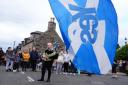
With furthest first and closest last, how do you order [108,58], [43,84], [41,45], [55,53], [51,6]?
[41,45]
[55,53]
[43,84]
[108,58]
[51,6]

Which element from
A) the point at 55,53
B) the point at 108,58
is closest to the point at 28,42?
the point at 55,53

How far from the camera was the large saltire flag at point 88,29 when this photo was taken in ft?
19.3

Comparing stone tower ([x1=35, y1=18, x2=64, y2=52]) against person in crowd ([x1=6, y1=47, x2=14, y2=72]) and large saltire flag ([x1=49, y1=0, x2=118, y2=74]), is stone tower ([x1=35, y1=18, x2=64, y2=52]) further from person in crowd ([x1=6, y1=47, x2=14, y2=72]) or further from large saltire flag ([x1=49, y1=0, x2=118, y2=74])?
large saltire flag ([x1=49, y1=0, x2=118, y2=74])

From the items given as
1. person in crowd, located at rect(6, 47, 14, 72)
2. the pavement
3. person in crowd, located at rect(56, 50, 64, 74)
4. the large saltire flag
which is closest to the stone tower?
person in crowd, located at rect(56, 50, 64, 74)

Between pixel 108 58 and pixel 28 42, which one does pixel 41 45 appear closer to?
pixel 28 42

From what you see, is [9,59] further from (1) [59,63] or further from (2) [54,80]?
(2) [54,80]

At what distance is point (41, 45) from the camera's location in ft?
354

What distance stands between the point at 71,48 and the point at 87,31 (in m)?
0.31

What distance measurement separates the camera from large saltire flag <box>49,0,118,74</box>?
231 inches

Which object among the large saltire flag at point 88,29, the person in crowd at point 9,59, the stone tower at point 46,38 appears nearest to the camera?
the large saltire flag at point 88,29

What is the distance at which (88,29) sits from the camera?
19.8 feet

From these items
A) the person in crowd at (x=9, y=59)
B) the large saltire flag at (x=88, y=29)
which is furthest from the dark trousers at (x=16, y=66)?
the large saltire flag at (x=88, y=29)

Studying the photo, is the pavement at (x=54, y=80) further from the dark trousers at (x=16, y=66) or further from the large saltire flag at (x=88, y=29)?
the large saltire flag at (x=88, y=29)

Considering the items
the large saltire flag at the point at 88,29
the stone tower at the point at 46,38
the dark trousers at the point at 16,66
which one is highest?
the stone tower at the point at 46,38
